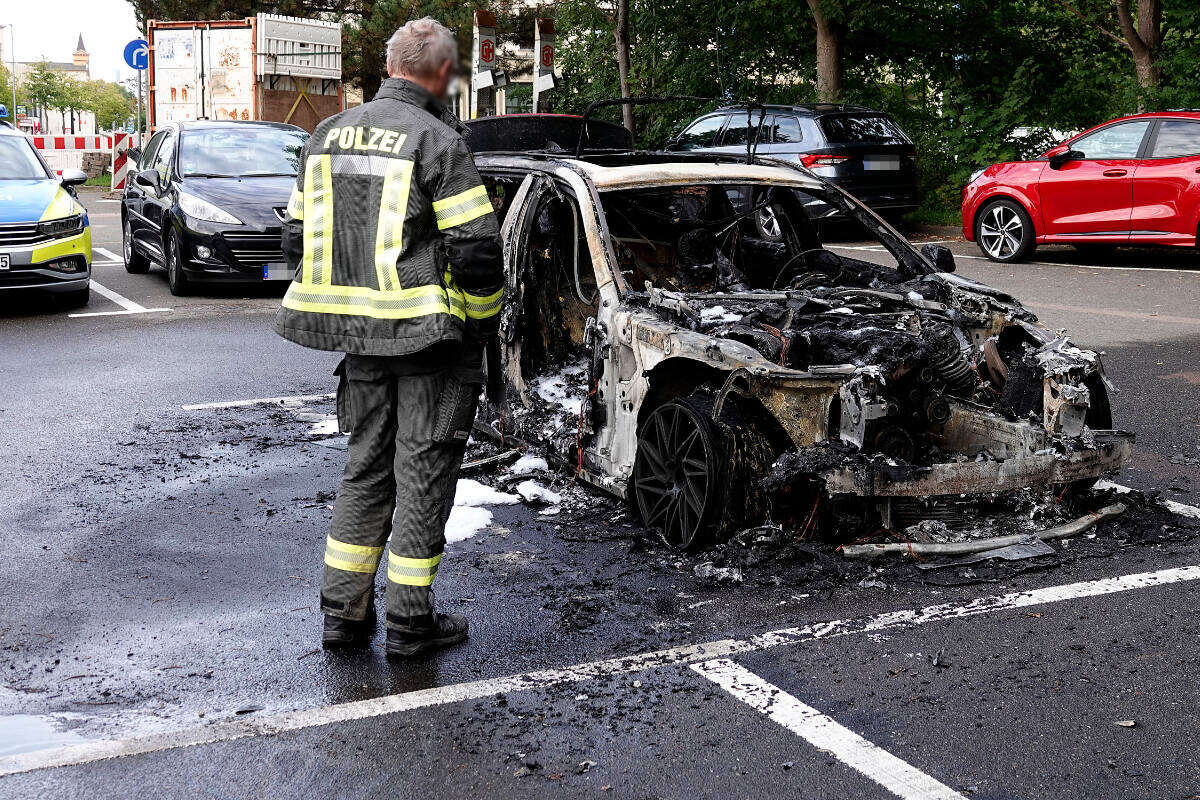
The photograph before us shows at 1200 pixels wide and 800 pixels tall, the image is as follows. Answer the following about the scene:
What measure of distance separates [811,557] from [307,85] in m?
23.7

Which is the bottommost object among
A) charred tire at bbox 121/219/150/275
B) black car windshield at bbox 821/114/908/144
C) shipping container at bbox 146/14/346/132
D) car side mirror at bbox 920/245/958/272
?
charred tire at bbox 121/219/150/275

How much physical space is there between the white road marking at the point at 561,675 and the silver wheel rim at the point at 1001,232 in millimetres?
10733

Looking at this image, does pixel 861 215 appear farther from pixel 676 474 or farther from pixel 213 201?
pixel 213 201

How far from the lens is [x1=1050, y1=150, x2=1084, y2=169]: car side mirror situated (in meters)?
14.2

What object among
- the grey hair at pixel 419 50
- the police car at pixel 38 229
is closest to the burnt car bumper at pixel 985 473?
the grey hair at pixel 419 50

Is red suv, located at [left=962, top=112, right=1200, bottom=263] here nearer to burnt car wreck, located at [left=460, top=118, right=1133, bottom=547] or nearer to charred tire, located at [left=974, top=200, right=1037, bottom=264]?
charred tire, located at [left=974, top=200, right=1037, bottom=264]

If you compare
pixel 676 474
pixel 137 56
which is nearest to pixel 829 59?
pixel 137 56

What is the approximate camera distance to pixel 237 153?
1366 centimetres

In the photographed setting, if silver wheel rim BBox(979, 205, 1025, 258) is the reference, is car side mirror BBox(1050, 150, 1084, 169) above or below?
above

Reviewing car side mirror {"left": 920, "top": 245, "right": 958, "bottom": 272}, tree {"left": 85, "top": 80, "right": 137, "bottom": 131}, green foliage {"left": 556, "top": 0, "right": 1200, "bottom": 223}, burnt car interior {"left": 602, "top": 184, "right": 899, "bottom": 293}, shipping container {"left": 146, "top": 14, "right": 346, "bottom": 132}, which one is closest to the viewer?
car side mirror {"left": 920, "top": 245, "right": 958, "bottom": 272}

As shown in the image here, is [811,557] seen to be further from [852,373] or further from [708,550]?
[852,373]

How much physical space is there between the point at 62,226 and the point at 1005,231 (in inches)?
413

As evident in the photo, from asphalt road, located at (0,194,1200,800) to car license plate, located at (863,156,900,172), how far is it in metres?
10.8

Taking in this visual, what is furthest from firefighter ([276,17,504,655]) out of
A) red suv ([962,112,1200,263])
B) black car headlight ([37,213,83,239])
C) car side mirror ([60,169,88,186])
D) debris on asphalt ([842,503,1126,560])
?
red suv ([962,112,1200,263])
